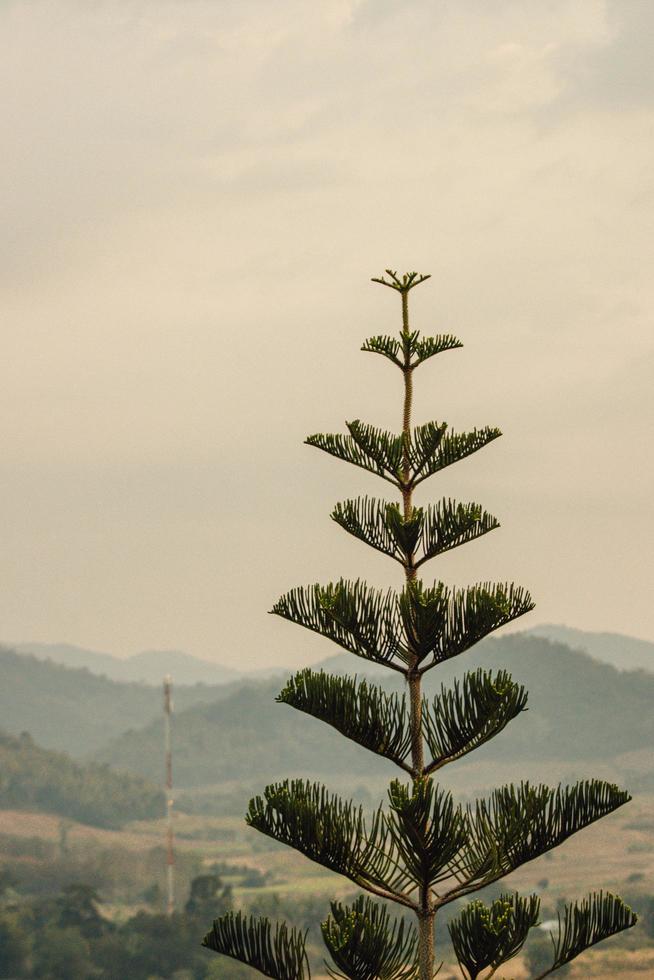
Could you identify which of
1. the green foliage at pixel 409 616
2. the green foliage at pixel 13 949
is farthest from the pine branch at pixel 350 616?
the green foliage at pixel 13 949

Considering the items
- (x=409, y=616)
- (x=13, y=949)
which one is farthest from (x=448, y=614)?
(x=13, y=949)

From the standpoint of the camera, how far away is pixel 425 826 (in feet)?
40.7

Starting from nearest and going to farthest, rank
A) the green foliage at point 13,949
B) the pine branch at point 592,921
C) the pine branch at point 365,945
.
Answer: the pine branch at point 365,945 < the pine branch at point 592,921 < the green foliage at point 13,949

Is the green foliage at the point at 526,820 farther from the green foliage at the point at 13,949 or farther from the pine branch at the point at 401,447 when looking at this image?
the green foliage at the point at 13,949

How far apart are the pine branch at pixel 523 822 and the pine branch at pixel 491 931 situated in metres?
0.30

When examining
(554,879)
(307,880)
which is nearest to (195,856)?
(307,880)

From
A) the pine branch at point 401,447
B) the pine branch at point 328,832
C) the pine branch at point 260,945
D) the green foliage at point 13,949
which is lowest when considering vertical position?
the green foliage at point 13,949

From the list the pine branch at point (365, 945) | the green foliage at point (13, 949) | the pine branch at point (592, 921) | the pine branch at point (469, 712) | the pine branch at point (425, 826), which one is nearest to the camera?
the pine branch at point (425, 826)

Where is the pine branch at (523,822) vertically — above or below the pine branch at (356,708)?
below

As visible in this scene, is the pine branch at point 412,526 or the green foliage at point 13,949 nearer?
the pine branch at point 412,526

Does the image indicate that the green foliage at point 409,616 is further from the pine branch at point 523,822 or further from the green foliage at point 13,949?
the green foliage at point 13,949

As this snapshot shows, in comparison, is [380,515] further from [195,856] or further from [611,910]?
[195,856]

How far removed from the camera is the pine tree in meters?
12.8

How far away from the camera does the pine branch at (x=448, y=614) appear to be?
13.2 meters
